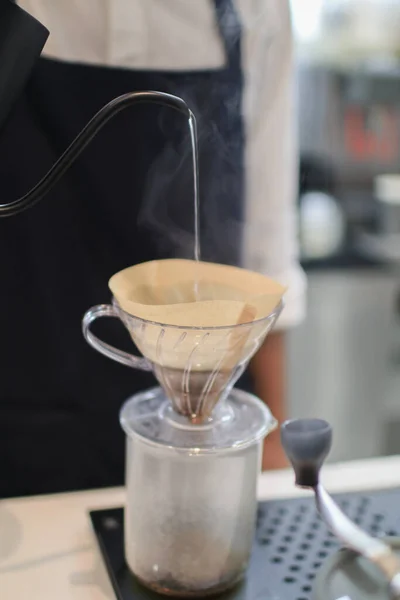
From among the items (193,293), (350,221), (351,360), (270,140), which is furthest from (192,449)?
(350,221)

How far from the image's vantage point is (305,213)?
204 centimetres

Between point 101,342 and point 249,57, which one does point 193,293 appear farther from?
point 249,57

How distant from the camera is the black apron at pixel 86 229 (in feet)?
2.52

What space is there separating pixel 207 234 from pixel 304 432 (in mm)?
327

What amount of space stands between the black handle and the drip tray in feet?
0.25

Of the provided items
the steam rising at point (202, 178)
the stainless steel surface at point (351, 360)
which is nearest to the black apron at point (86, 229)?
the steam rising at point (202, 178)

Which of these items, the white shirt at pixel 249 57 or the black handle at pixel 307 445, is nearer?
the black handle at pixel 307 445

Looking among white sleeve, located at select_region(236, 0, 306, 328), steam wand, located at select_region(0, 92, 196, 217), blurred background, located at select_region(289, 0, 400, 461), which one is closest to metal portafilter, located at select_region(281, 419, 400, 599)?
steam wand, located at select_region(0, 92, 196, 217)

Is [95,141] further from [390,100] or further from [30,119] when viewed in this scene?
[390,100]

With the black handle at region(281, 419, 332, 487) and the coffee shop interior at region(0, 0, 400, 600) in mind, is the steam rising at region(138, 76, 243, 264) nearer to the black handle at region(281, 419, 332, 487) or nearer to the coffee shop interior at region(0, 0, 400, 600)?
the coffee shop interior at region(0, 0, 400, 600)

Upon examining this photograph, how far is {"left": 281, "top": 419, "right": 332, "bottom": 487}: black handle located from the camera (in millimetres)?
544

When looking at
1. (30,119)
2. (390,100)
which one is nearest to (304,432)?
(30,119)

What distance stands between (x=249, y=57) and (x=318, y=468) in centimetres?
51

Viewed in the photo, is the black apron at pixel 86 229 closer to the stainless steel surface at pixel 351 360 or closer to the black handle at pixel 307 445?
the black handle at pixel 307 445
